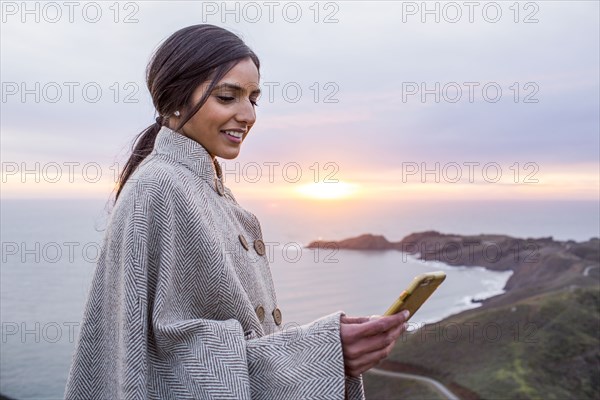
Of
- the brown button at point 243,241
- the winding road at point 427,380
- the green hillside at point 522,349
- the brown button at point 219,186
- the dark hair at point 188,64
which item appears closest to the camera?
the dark hair at point 188,64

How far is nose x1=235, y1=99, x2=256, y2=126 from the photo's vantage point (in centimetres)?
269

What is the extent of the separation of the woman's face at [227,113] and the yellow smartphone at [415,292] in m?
1.07

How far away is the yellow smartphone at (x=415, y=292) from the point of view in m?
2.15

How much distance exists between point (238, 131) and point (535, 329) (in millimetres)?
→ 57679

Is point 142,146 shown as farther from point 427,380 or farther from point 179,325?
point 427,380

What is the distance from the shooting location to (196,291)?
2393 millimetres

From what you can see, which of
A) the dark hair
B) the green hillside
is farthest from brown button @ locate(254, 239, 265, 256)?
the green hillside

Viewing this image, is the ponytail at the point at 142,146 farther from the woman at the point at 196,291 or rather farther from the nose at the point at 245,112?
the nose at the point at 245,112

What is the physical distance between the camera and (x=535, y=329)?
54906 mm

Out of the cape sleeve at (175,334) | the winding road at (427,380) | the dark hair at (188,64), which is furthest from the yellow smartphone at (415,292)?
the winding road at (427,380)

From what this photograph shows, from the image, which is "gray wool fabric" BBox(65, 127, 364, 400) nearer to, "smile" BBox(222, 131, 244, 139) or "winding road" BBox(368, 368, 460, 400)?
"smile" BBox(222, 131, 244, 139)

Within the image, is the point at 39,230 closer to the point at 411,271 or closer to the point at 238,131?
the point at 411,271

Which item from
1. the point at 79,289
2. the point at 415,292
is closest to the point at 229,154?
the point at 415,292

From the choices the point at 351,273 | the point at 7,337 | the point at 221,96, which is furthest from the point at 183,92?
the point at 351,273
